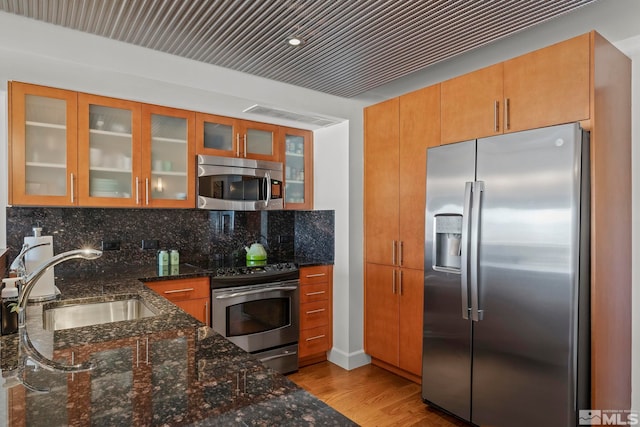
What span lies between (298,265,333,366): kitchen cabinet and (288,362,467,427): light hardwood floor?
0.15 meters

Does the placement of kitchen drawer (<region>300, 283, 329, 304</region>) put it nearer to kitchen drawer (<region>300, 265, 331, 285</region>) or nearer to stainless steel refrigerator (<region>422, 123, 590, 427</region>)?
kitchen drawer (<region>300, 265, 331, 285</region>)

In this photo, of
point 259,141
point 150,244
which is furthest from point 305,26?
point 150,244

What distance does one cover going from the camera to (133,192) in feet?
9.35

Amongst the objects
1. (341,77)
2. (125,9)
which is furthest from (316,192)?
(125,9)

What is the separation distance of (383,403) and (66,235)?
2646 mm

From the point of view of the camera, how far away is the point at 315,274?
11.5ft

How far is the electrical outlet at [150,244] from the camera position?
3.18 metres

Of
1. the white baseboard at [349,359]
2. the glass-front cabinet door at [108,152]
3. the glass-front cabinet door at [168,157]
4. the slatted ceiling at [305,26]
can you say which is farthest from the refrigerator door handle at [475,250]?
the glass-front cabinet door at [108,152]

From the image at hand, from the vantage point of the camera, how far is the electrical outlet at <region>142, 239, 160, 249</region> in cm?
318

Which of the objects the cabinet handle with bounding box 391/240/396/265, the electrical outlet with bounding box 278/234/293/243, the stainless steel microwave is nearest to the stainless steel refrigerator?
the cabinet handle with bounding box 391/240/396/265

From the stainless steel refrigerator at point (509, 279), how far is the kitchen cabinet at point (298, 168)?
4.57ft

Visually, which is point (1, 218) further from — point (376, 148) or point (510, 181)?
point (510, 181)

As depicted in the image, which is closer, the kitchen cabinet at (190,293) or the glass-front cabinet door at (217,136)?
the kitchen cabinet at (190,293)

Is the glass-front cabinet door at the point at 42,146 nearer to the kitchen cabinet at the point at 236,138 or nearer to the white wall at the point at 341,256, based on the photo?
the kitchen cabinet at the point at 236,138
